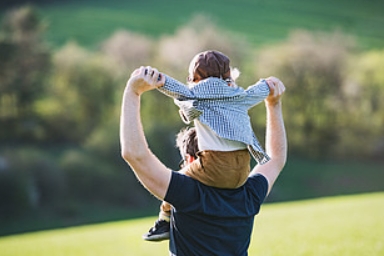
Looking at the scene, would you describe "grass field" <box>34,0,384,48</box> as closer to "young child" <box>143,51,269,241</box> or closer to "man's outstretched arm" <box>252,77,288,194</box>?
"man's outstretched arm" <box>252,77,288,194</box>

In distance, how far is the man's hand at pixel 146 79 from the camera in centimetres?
186

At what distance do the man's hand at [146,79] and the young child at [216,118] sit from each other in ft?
0.10

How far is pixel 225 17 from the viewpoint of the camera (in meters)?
19.0

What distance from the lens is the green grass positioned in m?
5.67

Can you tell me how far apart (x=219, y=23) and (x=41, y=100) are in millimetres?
5962

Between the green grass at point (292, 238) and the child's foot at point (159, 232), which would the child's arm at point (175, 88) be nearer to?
the child's foot at point (159, 232)

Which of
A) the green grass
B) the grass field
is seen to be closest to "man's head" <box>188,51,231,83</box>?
the green grass

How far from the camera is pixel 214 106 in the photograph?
6.46 feet

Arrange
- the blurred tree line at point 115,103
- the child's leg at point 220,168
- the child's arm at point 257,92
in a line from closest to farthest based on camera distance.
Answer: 1. the child's leg at point 220,168
2. the child's arm at point 257,92
3. the blurred tree line at point 115,103

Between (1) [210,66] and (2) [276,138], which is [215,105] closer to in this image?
(1) [210,66]

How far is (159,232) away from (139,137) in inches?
16.4

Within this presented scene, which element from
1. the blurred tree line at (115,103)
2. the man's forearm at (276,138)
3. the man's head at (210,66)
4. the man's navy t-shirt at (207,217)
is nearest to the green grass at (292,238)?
the man's forearm at (276,138)

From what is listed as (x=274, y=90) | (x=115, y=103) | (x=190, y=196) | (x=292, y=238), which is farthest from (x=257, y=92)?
(x=115, y=103)

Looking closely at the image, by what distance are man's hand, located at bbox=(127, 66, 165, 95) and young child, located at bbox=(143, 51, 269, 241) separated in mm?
31
